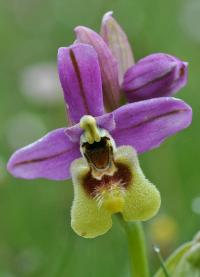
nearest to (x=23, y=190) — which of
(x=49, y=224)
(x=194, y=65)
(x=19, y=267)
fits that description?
(x=49, y=224)

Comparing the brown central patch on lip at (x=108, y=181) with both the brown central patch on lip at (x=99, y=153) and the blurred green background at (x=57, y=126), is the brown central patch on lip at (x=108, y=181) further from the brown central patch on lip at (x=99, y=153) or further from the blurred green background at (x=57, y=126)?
the blurred green background at (x=57, y=126)

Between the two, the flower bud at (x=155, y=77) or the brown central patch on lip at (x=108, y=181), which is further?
the flower bud at (x=155, y=77)

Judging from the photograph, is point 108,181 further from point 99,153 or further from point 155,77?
point 155,77

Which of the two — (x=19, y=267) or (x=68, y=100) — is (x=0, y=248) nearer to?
(x=19, y=267)

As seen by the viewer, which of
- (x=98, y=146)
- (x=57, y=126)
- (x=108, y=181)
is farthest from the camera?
(x=57, y=126)

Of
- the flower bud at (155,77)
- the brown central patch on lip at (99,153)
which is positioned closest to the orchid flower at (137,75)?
the flower bud at (155,77)

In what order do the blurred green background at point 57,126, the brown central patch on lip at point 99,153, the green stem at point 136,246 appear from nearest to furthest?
the brown central patch on lip at point 99,153 → the green stem at point 136,246 → the blurred green background at point 57,126

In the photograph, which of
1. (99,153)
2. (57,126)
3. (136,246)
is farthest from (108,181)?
(57,126)
